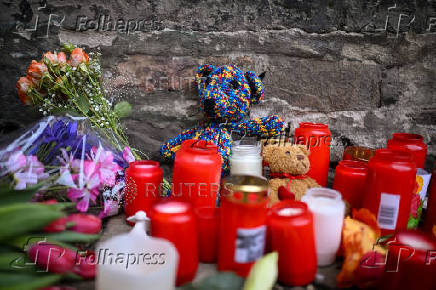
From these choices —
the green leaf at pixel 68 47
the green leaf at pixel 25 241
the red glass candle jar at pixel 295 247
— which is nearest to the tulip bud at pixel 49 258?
the green leaf at pixel 25 241

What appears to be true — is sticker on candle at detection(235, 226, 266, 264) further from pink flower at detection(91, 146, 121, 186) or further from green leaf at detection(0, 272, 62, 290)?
pink flower at detection(91, 146, 121, 186)

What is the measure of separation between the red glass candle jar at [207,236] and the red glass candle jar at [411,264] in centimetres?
44

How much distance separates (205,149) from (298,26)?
0.89m

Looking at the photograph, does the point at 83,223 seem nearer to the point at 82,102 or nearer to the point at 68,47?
the point at 82,102

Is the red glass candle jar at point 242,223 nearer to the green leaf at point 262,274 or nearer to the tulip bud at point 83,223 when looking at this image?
the green leaf at point 262,274

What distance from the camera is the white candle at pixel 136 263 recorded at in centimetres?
65

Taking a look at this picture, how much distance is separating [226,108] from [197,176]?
1.42 ft

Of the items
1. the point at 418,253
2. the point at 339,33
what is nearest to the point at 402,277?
the point at 418,253

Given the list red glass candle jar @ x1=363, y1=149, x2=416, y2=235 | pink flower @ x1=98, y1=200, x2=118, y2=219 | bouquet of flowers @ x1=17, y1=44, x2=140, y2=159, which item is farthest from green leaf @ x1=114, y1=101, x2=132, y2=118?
red glass candle jar @ x1=363, y1=149, x2=416, y2=235

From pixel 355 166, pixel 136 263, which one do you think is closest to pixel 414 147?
pixel 355 166

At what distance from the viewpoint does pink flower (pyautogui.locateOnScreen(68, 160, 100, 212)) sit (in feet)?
3.24

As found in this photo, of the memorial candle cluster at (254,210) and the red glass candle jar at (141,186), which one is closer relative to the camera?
the memorial candle cluster at (254,210)

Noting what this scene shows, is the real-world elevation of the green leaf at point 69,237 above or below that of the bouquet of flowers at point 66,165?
below

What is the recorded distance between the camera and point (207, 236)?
904 mm
